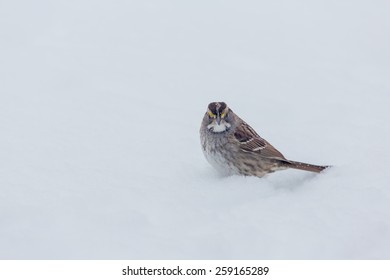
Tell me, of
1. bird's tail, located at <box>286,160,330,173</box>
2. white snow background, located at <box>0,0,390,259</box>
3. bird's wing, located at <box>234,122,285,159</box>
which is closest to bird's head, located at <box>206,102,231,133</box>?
bird's wing, located at <box>234,122,285,159</box>

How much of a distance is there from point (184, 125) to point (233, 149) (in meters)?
1.04

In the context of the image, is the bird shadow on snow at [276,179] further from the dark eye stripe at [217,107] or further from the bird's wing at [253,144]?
the dark eye stripe at [217,107]

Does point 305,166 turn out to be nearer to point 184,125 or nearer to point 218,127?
point 218,127

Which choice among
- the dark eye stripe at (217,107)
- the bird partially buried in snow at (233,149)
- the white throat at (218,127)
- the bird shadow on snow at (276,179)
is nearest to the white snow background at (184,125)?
the bird shadow on snow at (276,179)

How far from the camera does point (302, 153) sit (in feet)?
21.3

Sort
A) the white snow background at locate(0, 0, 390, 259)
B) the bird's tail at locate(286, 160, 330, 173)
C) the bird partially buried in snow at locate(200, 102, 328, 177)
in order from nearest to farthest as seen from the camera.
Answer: the white snow background at locate(0, 0, 390, 259), the bird's tail at locate(286, 160, 330, 173), the bird partially buried in snow at locate(200, 102, 328, 177)

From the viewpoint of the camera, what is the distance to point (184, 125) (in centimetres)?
724

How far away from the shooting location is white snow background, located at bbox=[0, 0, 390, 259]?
15.4 feet

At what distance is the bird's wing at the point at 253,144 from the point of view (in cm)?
636

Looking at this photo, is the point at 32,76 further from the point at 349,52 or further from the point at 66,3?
the point at 349,52

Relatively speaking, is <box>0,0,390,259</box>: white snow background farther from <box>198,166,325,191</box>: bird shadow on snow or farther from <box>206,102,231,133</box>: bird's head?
<box>206,102,231,133</box>: bird's head

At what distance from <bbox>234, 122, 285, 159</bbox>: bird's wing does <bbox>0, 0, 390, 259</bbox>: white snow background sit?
0.26 meters

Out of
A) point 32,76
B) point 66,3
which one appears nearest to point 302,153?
point 32,76

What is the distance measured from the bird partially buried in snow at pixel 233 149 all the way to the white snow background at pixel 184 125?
0.56ft
